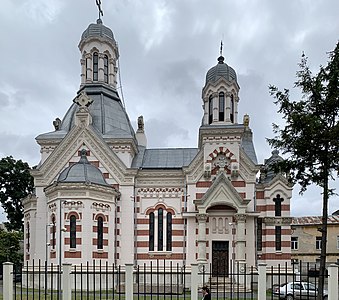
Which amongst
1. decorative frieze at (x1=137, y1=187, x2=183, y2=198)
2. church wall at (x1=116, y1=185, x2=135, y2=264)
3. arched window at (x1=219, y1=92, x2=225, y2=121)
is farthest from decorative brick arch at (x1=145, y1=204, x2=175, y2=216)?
arched window at (x1=219, y1=92, x2=225, y2=121)

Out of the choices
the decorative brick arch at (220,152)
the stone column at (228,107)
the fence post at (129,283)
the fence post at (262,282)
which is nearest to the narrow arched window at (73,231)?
the decorative brick arch at (220,152)

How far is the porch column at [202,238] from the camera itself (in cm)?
3334

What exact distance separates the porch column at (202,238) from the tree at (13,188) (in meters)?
30.2

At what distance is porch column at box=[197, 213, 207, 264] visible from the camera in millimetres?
33344

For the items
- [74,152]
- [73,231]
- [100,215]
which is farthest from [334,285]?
[74,152]

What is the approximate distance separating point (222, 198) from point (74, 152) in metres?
11.1

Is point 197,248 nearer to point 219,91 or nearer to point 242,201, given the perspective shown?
point 242,201

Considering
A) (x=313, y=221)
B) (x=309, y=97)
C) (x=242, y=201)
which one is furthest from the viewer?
(x=313, y=221)

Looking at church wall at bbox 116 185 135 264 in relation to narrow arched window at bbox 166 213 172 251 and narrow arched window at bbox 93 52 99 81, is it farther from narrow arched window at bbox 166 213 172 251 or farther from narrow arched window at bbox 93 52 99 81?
narrow arched window at bbox 93 52 99 81

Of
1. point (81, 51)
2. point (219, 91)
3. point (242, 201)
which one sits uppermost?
point (81, 51)

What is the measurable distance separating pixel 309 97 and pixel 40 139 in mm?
23844

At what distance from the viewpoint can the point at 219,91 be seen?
35.7 meters

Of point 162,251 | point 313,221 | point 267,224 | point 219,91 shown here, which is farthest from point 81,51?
point 313,221

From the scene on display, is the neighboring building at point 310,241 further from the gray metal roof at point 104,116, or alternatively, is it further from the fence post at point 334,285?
the fence post at point 334,285
